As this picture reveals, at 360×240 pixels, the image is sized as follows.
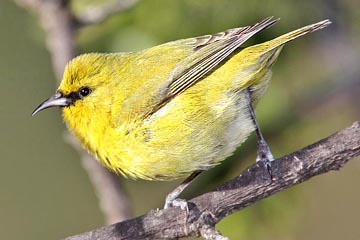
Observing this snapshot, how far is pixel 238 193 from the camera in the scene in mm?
4223

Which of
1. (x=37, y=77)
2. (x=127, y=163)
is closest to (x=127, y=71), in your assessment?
(x=127, y=163)

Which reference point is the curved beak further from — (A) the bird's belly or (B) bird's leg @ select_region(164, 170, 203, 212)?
(B) bird's leg @ select_region(164, 170, 203, 212)

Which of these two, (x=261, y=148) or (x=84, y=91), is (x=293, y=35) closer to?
(x=261, y=148)

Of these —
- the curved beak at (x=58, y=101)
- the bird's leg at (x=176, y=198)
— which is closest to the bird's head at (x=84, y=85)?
the curved beak at (x=58, y=101)

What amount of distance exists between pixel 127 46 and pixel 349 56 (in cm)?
127

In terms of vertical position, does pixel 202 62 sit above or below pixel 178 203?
above

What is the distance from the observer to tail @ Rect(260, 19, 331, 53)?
4.39 m

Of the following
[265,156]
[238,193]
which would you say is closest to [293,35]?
[265,156]

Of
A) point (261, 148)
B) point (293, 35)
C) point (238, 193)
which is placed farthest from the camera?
point (261, 148)

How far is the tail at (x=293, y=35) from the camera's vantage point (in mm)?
4395

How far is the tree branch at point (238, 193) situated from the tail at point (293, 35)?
53 centimetres

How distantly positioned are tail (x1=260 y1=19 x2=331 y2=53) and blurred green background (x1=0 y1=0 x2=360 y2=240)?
1.24 ft

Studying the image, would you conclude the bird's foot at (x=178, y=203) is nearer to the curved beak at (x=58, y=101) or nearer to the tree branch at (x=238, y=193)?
the tree branch at (x=238, y=193)

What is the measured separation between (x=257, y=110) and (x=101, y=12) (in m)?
1.08
